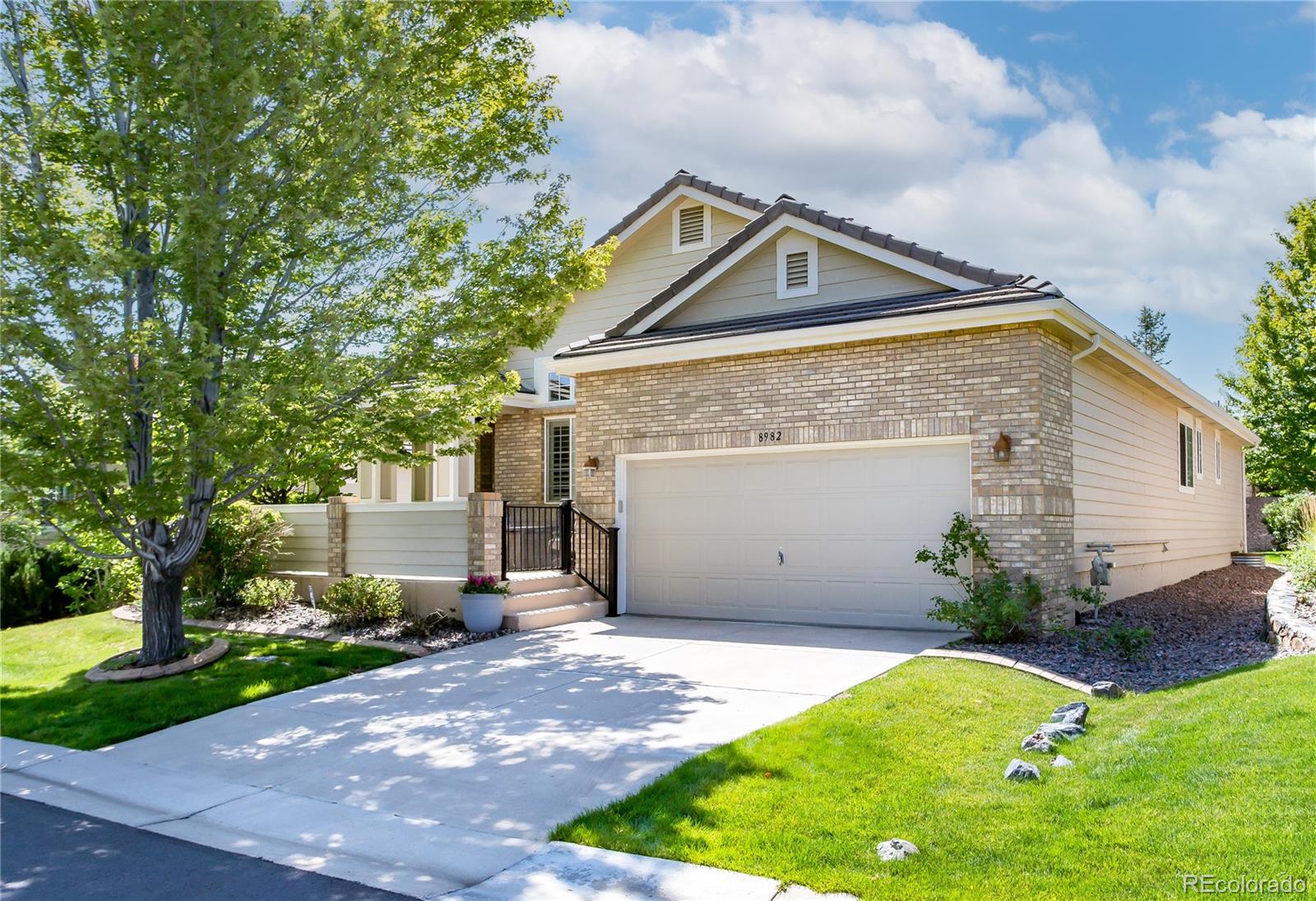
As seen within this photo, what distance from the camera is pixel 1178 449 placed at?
18688mm

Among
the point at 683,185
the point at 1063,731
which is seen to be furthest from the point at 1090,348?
the point at 683,185

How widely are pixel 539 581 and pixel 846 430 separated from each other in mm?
4822

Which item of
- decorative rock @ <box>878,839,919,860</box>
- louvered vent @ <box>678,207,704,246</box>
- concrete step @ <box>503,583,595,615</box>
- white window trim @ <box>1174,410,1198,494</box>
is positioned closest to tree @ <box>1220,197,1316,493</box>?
white window trim @ <box>1174,410,1198,494</box>

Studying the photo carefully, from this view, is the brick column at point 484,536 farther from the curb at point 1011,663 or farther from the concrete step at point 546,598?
the curb at point 1011,663

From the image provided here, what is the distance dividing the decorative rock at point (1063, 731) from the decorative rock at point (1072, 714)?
84 millimetres

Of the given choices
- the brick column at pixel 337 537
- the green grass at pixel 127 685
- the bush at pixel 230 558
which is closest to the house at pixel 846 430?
the brick column at pixel 337 537

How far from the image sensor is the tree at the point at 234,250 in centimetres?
862

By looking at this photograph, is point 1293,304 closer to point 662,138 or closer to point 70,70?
point 662,138

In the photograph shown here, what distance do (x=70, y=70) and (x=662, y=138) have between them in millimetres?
10643

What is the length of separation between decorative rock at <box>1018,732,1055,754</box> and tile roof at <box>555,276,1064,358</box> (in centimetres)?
595

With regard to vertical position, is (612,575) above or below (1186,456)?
below

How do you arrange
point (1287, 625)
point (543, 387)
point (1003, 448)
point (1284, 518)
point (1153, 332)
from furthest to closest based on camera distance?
point (1153, 332), point (1284, 518), point (543, 387), point (1003, 448), point (1287, 625)

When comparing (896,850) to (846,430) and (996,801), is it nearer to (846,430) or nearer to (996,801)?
(996,801)

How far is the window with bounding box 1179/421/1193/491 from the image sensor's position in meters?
19.0
